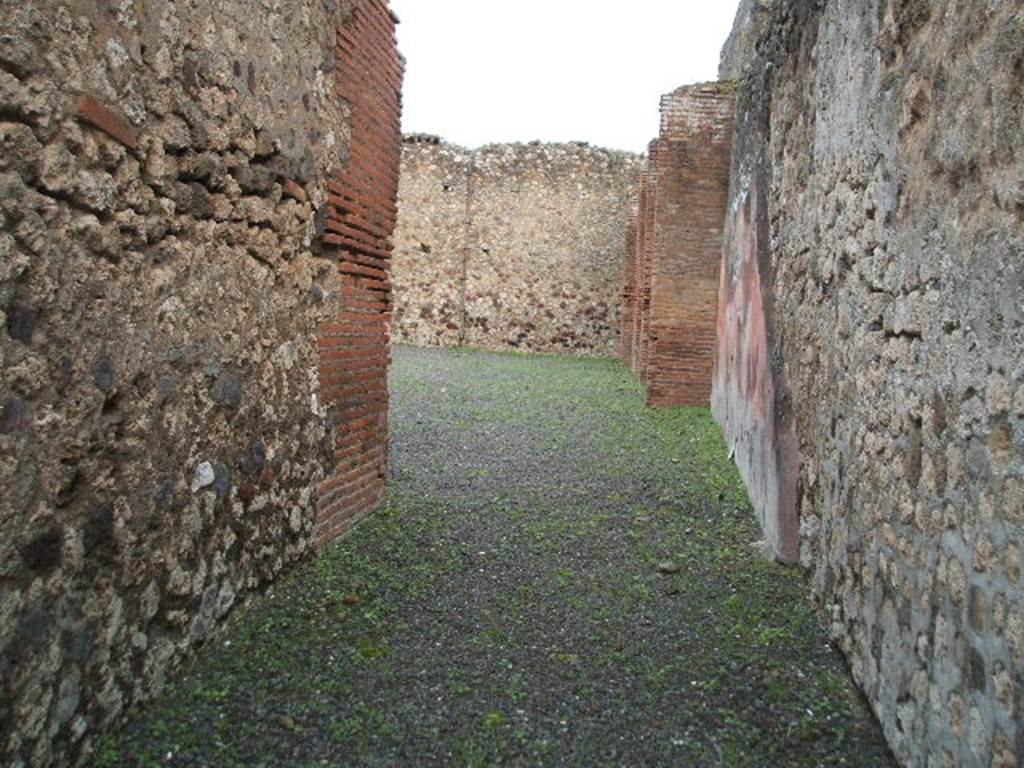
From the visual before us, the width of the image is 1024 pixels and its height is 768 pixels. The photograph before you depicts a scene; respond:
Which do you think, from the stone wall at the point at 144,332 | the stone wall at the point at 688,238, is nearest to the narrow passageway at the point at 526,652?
the stone wall at the point at 144,332

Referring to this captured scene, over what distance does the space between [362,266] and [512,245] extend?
15707mm

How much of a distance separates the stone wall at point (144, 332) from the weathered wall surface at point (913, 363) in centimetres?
226

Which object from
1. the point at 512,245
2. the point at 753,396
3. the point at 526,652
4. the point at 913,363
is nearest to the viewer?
the point at 913,363

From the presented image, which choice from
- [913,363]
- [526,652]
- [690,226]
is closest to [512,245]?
[690,226]

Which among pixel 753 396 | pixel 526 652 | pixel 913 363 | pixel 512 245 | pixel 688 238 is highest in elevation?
pixel 512 245

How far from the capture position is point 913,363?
8.19ft

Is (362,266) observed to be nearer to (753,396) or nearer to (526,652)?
(526,652)

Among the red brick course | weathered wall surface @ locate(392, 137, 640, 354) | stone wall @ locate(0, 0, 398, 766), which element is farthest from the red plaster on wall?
weathered wall surface @ locate(392, 137, 640, 354)

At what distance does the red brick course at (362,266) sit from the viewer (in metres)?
4.23

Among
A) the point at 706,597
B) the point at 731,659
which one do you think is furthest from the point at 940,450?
the point at 706,597

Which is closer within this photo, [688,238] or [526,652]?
[526,652]

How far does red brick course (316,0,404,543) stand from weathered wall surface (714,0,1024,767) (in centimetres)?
222

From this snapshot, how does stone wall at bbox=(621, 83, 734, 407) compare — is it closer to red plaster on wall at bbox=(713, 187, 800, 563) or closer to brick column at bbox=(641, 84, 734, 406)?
brick column at bbox=(641, 84, 734, 406)

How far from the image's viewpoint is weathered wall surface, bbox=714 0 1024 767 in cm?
191
